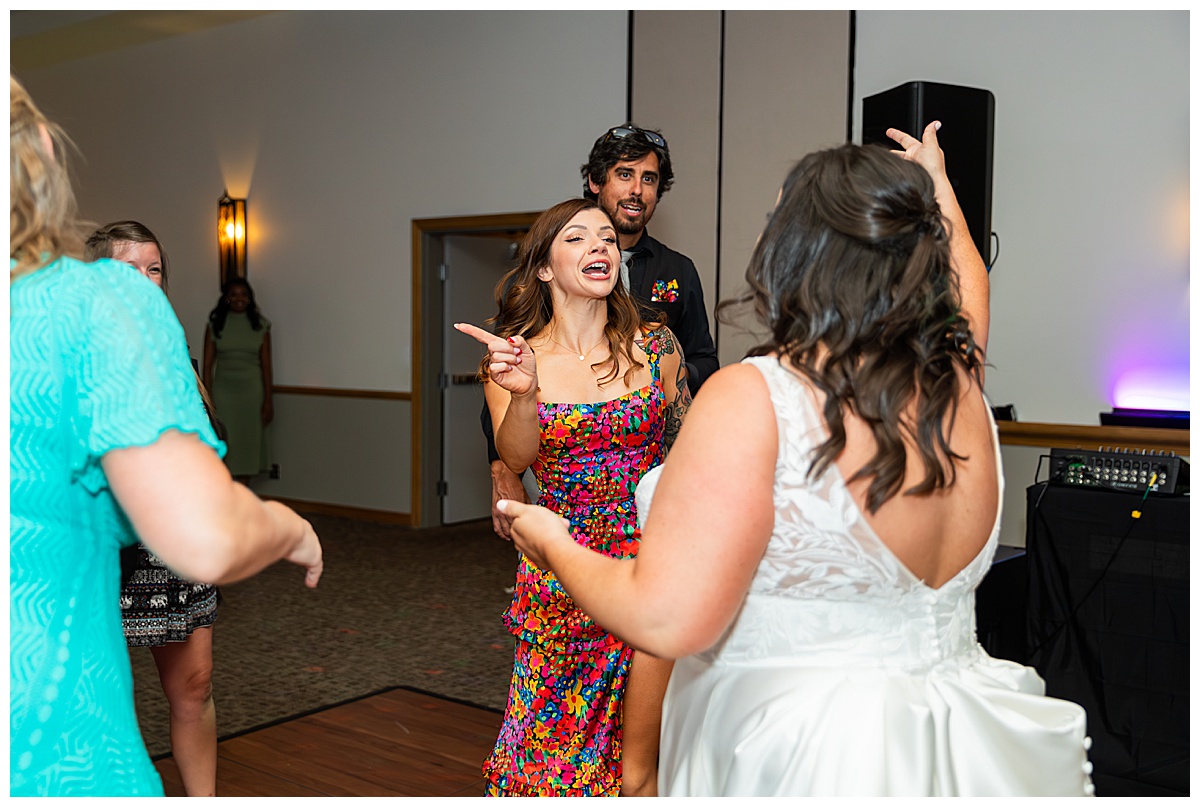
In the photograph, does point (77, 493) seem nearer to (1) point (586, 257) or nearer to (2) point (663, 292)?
(1) point (586, 257)

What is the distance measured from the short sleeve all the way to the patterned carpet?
2.72 metres

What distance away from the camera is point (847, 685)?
1.28 m

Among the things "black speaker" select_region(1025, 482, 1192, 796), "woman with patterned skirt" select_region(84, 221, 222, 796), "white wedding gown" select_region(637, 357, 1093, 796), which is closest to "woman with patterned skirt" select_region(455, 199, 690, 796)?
"woman with patterned skirt" select_region(84, 221, 222, 796)

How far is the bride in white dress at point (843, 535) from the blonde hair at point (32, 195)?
671mm

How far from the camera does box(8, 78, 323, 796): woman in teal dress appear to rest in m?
1.00

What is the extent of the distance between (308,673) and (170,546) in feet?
11.3

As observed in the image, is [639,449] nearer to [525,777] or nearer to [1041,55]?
[525,777]

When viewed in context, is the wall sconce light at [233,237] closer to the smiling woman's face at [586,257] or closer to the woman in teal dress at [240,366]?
the woman in teal dress at [240,366]

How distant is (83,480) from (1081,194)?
4.89 meters

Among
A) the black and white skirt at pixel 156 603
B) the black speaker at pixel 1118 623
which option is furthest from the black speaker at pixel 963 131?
the black and white skirt at pixel 156 603

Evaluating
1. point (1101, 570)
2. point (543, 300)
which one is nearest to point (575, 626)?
point (543, 300)

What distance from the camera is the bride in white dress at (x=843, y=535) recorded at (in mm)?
1189

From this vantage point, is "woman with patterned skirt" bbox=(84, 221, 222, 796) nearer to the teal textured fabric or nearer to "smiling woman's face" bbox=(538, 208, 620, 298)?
"smiling woman's face" bbox=(538, 208, 620, 298)
